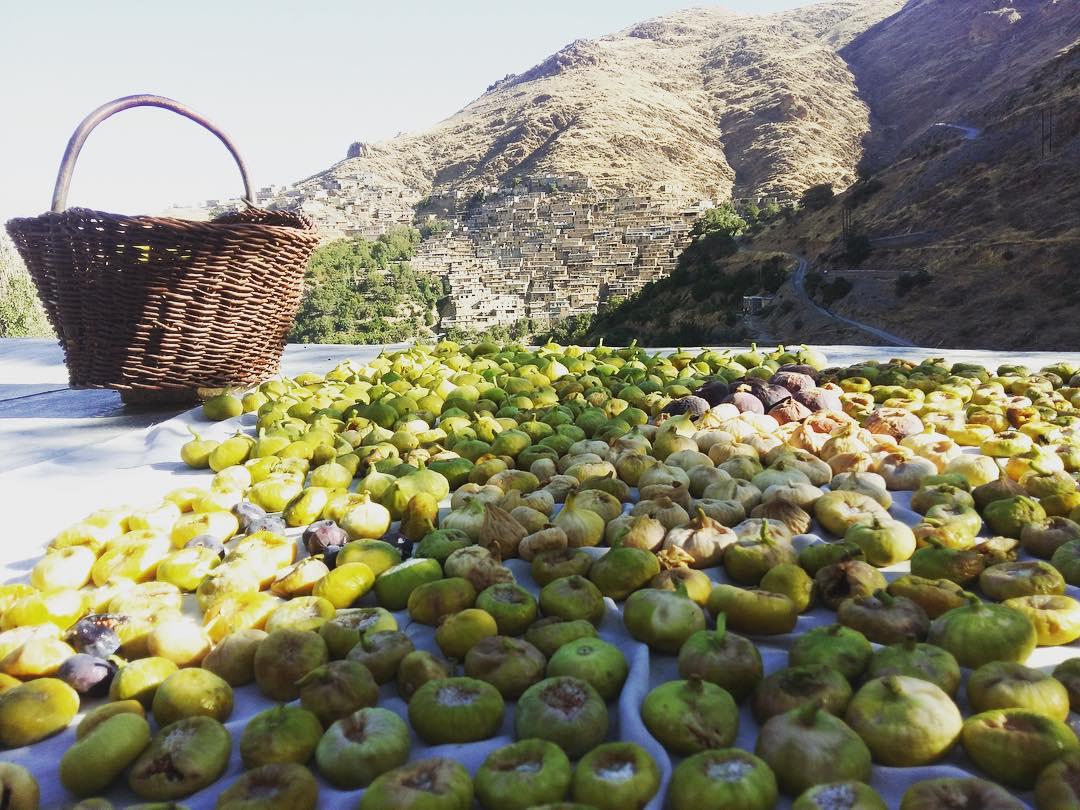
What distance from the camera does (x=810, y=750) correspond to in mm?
1288

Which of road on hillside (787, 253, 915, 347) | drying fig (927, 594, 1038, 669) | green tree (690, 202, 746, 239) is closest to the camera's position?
drying fig (927, 594, 1038, 669)

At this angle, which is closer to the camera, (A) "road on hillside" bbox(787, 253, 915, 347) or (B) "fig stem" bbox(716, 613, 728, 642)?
(B) "fig stem" bbox(716, 613, 728, 642)

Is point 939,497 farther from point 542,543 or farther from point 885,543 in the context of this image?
point 542,543

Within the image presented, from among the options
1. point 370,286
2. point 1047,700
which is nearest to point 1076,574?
point 1047,700

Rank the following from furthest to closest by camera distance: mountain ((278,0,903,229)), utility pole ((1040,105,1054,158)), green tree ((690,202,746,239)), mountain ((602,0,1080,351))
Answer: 1. mountain ((278,0,903,229))
2. green tree ((690,202,746,239))
3. utility pole ((1040,105,1054,158))
4. mountain ((602,0,1080,351))

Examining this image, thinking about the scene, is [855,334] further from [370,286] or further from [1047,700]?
[370,286]

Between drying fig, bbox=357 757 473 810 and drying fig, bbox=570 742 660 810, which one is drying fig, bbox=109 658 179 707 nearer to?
drying fig, bbox=357 757 473 810

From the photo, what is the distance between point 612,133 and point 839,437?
99.4m

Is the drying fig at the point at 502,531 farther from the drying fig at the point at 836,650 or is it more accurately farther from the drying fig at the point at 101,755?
the drying fig at the point at 101,755

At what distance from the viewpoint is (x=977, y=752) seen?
1326 millimetres

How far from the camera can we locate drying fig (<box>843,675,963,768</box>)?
1.35 meters

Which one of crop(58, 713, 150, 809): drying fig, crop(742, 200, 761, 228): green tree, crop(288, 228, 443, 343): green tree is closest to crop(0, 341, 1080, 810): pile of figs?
crop(58, 713, 150, 809): drying fig

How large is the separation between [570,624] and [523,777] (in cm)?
50

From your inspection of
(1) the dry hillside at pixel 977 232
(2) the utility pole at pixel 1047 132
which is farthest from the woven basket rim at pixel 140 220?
(2) the utility pole at pixel 1047 132
